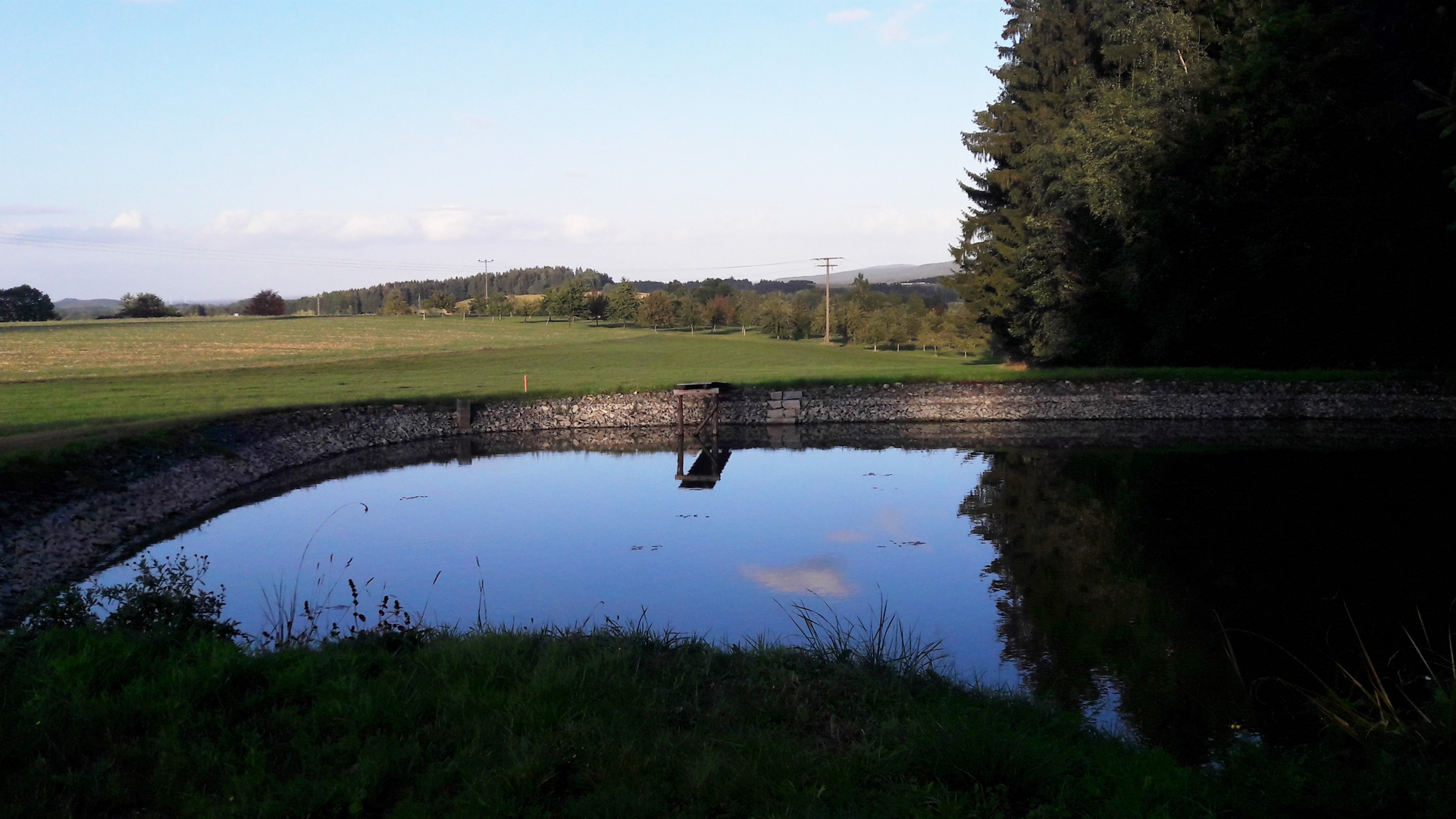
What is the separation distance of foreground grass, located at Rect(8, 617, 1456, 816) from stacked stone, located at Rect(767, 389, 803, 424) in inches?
1108

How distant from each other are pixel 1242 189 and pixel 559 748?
30.9 m

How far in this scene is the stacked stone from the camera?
114 feet

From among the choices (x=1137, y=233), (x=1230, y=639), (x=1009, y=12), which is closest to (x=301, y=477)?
(x=1230, y=639)

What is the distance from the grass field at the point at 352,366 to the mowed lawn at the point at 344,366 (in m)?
0.12

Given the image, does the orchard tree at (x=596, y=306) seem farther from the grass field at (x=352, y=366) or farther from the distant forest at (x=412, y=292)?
the distant forest at (x=412, y=292)

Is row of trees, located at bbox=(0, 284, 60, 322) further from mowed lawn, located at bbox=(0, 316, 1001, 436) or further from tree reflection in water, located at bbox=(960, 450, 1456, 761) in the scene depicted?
tree reflection in water, located at bbox=(960, 450, 1456, 761)

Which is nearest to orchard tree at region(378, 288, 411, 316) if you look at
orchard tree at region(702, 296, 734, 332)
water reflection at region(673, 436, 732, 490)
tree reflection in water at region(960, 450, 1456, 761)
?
orchard tree at region(702, 296, 734, 332)

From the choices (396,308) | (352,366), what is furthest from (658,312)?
(352,366)

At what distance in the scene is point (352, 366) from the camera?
166ft

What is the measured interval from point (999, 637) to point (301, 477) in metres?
18.3

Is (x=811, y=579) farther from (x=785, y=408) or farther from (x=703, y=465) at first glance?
(x=785, y=408)

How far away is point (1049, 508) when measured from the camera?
1762cm

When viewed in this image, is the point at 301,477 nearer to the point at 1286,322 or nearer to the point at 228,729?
the point at 228,729

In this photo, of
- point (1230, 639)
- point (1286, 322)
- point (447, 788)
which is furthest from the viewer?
point (1286, 322)
